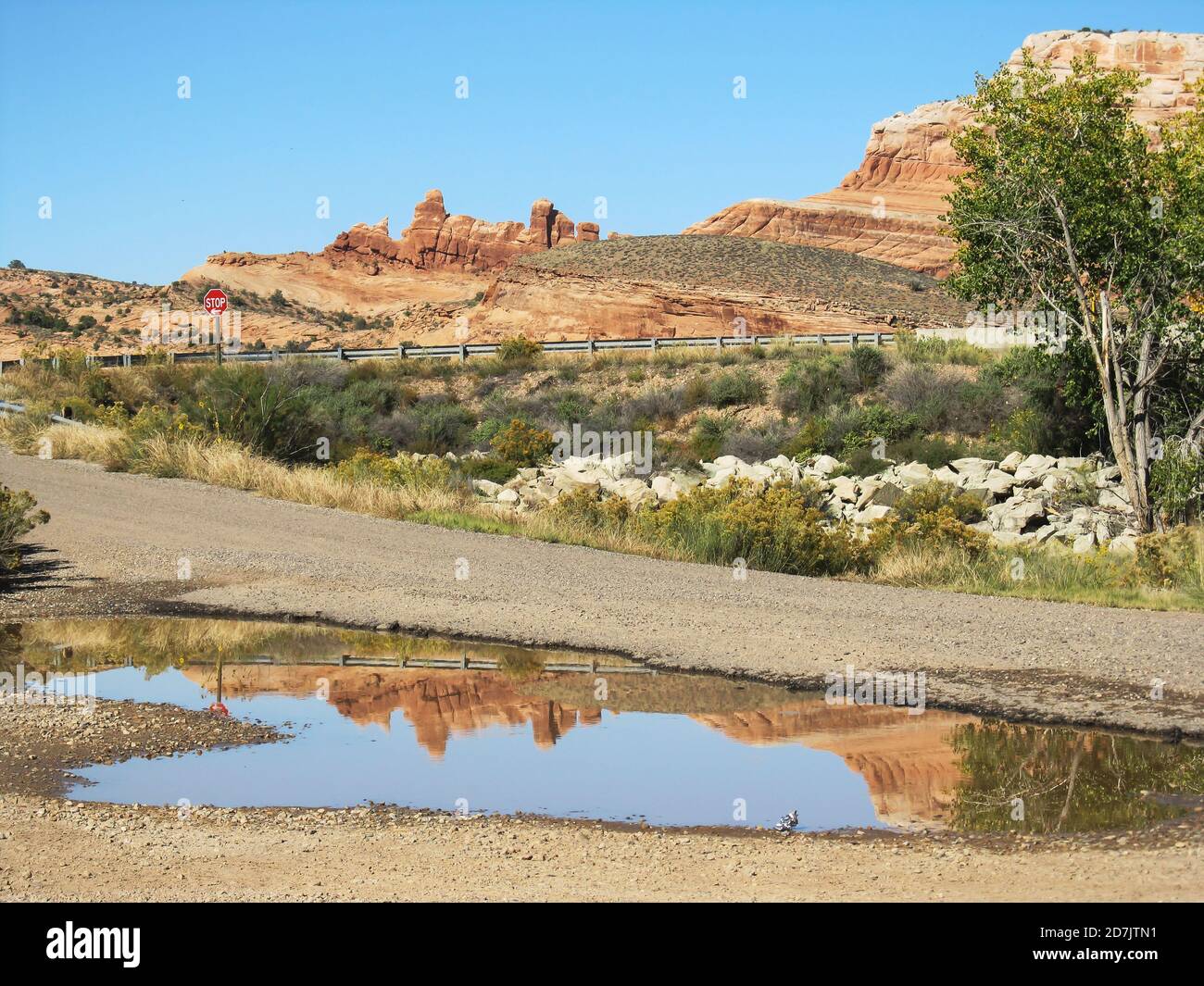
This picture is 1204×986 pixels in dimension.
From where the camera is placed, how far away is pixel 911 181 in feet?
364

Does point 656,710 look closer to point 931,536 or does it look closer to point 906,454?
point 931,536

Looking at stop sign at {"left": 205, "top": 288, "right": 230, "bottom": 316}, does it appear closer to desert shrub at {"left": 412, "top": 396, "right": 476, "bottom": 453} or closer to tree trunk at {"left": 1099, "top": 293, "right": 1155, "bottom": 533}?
desert shrub at {"left": 412, "top": 396, "right": 476, "bottom": 453}

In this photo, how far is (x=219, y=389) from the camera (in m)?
26.9

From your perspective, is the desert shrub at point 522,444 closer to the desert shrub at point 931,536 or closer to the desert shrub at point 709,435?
the desert shrub at point 709,435

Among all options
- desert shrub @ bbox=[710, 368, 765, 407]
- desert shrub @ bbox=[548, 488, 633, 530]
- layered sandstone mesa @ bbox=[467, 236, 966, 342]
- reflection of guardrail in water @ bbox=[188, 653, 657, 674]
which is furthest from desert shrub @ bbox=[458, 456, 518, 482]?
layered sandstone mesa @ bbox=[467, 236, 966, 342]

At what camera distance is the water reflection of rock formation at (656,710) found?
334 inches

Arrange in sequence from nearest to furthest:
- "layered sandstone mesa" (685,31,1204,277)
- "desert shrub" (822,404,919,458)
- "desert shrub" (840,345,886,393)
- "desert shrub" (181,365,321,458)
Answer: "desert shrub" (181,365,321,458) → "desert shrub" (822,404,919,458) → "desert shrub" (840,345,886,393) → "layered sandstone mesa" (685,31,1204,277)

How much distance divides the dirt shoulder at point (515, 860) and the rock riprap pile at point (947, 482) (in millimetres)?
12747

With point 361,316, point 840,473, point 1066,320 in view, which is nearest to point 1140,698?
point 1066,320

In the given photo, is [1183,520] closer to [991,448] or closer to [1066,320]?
[1066,320]

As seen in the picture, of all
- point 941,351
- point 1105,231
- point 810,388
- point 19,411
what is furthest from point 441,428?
point 1105,231

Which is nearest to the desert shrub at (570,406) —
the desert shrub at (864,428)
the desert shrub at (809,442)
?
the desert shrub at (809,442)

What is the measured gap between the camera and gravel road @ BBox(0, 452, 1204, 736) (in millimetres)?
10734

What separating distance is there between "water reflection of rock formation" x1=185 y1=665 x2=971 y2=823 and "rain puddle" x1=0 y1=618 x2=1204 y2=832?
0.02 meters
